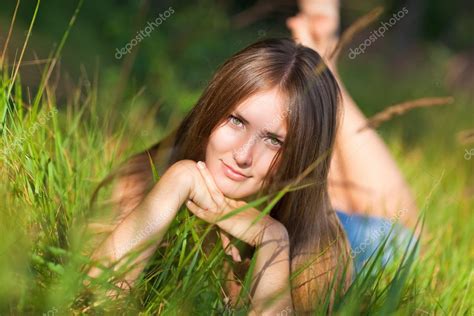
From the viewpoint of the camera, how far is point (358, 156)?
2299 mm

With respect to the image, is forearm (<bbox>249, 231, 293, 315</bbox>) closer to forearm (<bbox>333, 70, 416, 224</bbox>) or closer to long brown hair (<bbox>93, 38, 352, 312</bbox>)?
long brown hair (<bbox>93, 38, 352, 312</bbox>)

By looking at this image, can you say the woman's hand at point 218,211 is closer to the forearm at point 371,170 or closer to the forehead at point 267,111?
the forehead at point 267,111

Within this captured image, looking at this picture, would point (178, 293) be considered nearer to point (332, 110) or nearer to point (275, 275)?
point (275, 275)

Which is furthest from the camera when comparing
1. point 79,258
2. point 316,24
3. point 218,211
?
point 316,24

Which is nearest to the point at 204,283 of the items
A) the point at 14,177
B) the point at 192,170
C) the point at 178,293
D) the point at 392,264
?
the point at 178,293

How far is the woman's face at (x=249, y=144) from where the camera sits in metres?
1.48

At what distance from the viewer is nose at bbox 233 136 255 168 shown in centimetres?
146

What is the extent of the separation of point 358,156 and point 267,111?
86 cm

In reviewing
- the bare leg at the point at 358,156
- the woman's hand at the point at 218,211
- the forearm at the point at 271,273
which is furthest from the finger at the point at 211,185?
the bare leg at the point at 358,156

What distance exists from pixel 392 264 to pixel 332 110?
15.2 inches

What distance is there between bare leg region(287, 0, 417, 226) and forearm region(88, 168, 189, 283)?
0.98m

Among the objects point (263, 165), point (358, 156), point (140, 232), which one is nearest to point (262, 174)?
point (263, 165)

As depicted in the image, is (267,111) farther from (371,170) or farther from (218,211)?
(371,170)

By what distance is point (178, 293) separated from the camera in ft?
4.27
